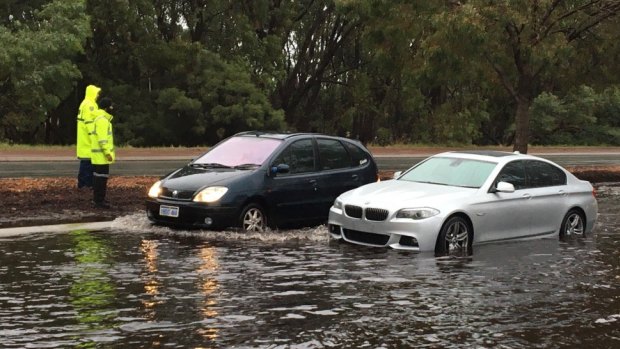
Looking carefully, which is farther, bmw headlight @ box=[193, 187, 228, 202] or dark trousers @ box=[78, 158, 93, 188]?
dark trousers @ box=[78, 158, 93, 188]

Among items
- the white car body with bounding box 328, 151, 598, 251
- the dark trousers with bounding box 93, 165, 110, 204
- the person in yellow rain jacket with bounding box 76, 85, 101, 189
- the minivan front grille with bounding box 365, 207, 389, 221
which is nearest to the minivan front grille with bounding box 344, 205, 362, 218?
the white car body with bounding box 328, 151, 598, 251

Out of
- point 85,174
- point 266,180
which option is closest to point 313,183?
point 266,180

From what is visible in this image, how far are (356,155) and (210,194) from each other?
3.20 metres

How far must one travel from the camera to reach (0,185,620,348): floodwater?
268 inches

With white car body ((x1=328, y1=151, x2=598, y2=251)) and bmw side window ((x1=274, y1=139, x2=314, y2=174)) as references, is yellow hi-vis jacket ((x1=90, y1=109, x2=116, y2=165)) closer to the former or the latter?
bmw side window ((x1=274, y1=139, x2=314, y2=174))

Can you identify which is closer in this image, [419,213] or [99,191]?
[419,213]

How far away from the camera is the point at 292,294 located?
8469mm

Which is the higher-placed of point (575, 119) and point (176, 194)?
point (575, 119)

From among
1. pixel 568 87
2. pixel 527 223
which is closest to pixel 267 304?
pixel 527 223

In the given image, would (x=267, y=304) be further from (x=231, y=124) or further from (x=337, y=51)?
(x=337, y=51)

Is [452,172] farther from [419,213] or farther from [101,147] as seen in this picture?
[101,147]

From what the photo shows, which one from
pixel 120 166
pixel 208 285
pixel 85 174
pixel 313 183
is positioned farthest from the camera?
pixel 120 166

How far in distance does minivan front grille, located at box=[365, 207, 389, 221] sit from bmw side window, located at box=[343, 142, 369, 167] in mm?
3036

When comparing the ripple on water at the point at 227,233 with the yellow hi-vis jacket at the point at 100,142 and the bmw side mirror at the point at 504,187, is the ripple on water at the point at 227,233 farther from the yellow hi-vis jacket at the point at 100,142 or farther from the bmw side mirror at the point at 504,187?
the bmw side mirror at the point at 504,187
